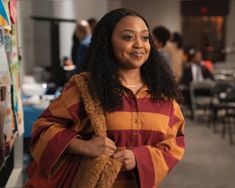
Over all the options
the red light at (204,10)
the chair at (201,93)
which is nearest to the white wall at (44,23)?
the chair at (201,93)

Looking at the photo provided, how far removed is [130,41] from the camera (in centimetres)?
131

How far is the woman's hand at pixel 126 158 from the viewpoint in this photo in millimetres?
1266

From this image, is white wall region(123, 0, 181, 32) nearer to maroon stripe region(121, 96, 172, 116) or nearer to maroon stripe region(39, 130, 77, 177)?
maroon stripe region(121, 96, 172, 116)

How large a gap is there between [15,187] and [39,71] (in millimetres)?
4533

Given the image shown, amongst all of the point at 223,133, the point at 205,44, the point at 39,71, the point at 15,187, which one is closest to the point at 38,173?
the point at 15,187

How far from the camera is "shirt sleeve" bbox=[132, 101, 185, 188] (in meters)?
1.29

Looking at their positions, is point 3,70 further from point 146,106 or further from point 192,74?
point 192,74

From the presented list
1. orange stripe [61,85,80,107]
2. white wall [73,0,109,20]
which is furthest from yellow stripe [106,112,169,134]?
white wall [73,0,109,20]

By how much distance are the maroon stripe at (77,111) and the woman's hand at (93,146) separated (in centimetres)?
7

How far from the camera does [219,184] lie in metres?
3.58

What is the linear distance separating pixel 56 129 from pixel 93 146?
119 mm

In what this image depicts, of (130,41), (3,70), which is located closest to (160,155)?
(130,41)

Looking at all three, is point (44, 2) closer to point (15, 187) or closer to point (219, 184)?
point (219, 184)

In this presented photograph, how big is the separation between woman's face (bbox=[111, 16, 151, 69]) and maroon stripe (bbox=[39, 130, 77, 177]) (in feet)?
0.90
